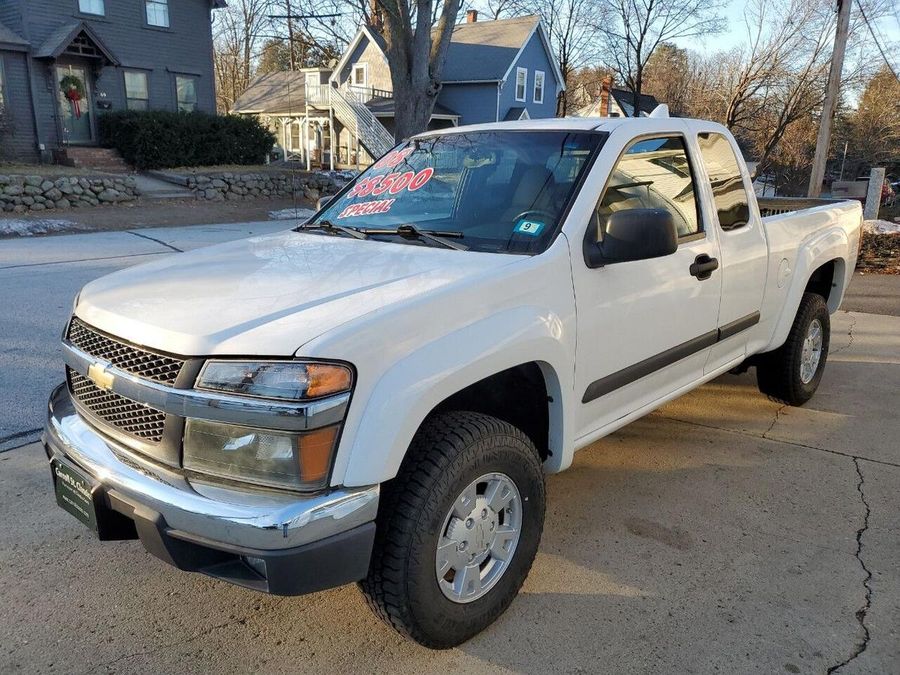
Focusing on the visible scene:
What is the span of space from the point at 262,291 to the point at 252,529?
2.84 ft

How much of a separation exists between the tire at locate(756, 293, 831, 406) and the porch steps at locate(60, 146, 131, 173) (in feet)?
64.4

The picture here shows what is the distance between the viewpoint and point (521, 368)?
9.41ft

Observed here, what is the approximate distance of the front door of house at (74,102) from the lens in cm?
2111

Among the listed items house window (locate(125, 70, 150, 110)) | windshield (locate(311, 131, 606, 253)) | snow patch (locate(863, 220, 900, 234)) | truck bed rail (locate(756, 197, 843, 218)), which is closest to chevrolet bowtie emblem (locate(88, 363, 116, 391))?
windshield (locate(311, 131, 606, 253))

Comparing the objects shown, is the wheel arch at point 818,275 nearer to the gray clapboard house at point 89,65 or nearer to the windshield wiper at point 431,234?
the windshield wiper at point 431,234

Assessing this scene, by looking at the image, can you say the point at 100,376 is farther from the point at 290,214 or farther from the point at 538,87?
the point at 538,87

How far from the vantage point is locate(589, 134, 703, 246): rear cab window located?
128 inches

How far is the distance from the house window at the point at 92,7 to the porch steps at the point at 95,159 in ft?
13.7

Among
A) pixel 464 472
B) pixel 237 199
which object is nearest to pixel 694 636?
pixel 464 472

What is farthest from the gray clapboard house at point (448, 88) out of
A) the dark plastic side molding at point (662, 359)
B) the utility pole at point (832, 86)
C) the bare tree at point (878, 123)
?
the dark plastic side molding at point (662, 359)

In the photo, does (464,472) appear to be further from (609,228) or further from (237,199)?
(237,199)

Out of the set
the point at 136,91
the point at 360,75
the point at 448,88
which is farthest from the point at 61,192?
the point at 360,75

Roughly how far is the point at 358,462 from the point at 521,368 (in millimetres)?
956

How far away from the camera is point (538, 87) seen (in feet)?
122
